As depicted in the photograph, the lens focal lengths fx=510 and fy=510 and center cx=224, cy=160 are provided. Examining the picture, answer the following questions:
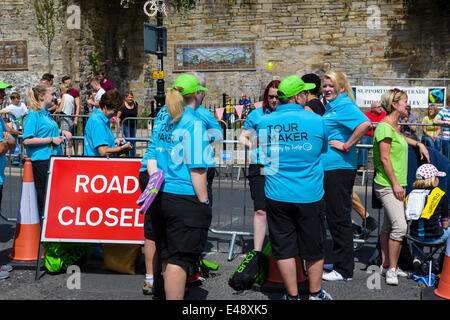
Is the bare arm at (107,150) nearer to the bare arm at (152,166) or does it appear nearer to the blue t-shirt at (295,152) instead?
the bare arm at (152,166)

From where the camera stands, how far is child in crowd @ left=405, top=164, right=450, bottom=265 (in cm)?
476

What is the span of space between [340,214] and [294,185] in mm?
1114

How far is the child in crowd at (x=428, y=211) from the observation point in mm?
4758

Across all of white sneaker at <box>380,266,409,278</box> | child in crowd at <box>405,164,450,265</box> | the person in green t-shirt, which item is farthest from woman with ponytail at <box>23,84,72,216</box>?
child in crowd at <box>405,164,450,265</box>

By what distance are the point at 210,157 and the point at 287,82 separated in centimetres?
86

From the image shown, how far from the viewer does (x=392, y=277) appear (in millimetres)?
→ 4746

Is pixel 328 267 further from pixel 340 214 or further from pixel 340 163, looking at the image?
pixel 340 163

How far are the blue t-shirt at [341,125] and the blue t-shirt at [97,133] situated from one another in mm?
2213

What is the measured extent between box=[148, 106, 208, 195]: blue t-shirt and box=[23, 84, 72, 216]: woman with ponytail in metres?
2.15

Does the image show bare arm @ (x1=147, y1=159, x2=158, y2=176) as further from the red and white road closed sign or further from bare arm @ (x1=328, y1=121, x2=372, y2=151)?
bare arm @ (x1=328, y1=121, x2=372, y2=151)

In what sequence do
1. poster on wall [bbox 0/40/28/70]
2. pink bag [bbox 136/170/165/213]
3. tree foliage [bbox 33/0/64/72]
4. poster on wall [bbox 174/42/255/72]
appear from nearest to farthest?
pink bag [bbox 136/170/165/213] → tree foliage [bbox 33/0/64/72] → poster on wall [bbox 174/42/255/72] → poster on wall [bbox 0/40/28/70]

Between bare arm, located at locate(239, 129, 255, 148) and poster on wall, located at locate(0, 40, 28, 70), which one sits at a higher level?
poster on wall, located at locate(0, 40, 28, 70)
